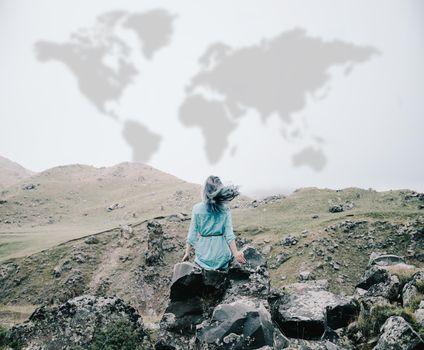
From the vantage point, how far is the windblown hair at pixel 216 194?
8.12 metres

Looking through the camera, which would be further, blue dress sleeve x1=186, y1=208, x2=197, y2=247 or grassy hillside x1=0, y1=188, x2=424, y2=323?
grassy hillside x1=0, y1=188, x2=424, y2=323

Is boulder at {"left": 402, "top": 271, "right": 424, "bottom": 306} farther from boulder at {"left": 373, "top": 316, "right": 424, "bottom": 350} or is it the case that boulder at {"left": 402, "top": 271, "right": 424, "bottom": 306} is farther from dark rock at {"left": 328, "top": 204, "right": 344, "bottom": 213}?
dark rock at {"left": 328, "top": 204, "right": 344, "bottom": 213}

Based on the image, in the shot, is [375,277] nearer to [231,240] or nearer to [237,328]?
[231,240]

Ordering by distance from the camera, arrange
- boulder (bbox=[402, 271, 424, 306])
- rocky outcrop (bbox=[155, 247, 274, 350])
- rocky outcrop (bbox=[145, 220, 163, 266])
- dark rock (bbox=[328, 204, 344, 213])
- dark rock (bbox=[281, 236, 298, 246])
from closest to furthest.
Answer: rocky outcrop (bbox=[155, 247, 274, 350]), boulder (bbox=[402, 271, 424, 306]), dark rock (bbox=[281, 236, 298, 246]), rocky outcrop (bbox=[145, 220, 163, 266]), dark rock (bbox=[328, 204, 344, 213])

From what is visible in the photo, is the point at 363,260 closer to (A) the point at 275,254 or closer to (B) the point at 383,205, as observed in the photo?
(A) the point at 275,254

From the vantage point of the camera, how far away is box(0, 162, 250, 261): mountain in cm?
5019

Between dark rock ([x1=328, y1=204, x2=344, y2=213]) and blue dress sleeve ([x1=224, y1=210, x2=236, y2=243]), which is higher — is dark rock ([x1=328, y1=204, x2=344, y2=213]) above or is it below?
above

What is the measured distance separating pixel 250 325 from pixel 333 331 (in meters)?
2.44

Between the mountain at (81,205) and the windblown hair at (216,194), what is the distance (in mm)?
39135

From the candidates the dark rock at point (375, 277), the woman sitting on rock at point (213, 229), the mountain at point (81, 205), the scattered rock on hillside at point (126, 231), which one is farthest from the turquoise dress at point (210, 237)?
the mountain at point (81, 205)

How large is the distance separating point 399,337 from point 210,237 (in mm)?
4096

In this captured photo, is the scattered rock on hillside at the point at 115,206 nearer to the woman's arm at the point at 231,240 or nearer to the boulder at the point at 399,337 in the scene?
the woman's arm at the point at 231,240

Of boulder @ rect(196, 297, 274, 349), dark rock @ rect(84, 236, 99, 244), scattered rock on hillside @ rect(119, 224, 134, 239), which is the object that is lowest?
dark rock @ rect(84, 236, 99, 244)

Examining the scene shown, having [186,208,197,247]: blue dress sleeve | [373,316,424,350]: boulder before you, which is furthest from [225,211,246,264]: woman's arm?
[373,316,424,350]: boulder
